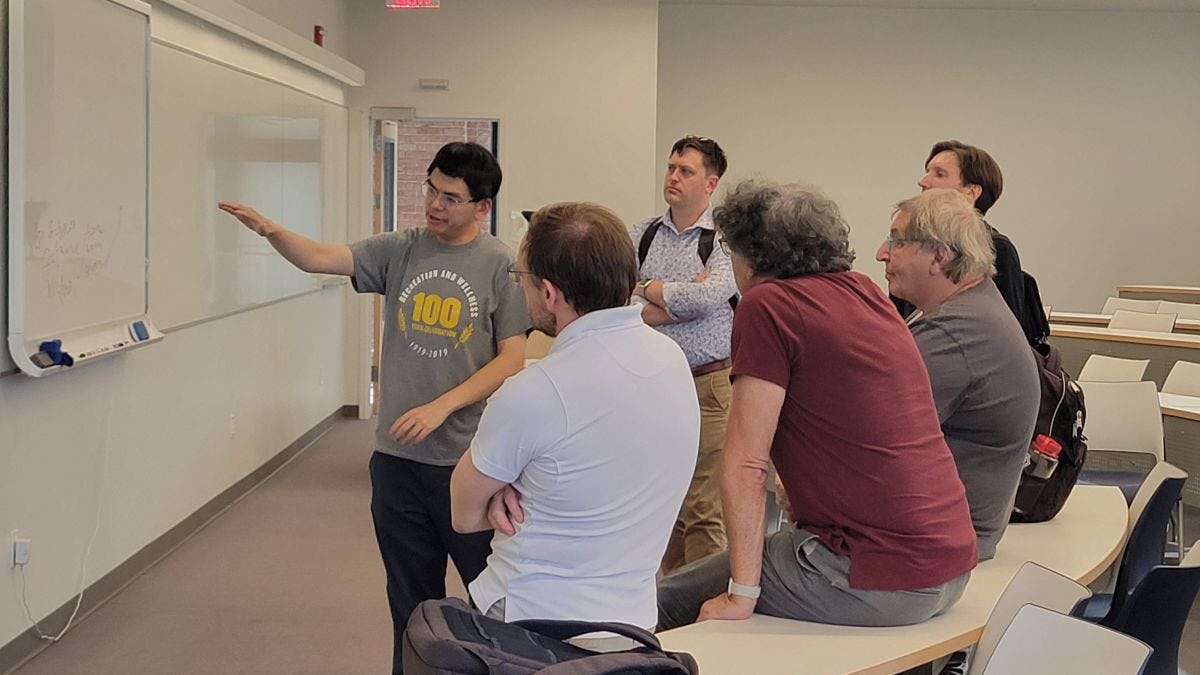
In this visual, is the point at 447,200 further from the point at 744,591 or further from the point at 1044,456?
the point at 1044,456

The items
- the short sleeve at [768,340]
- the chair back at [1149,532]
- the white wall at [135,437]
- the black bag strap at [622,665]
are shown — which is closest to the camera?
the black bag strap at [622,665]

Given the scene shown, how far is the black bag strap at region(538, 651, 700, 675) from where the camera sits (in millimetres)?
1933

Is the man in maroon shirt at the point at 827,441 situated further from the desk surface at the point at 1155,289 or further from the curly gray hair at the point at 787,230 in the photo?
the desk surface at the point at 1155,289

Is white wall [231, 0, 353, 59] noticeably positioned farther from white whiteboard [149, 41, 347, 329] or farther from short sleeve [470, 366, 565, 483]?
short sleeve [470, 366, 565, 483]

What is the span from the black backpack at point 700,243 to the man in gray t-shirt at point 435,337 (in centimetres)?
80

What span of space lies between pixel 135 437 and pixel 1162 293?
30.9 ft

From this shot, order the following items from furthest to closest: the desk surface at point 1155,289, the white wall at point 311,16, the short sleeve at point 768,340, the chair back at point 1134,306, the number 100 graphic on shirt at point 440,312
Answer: the desk surface at point 1155,289
the chair back at point 1134,306
the white wall at point 311,16
the number 100 graphic on shirt at point 440,312
the short sleeve at point 768,340

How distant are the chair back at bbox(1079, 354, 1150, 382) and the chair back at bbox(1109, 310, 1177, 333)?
2.35m

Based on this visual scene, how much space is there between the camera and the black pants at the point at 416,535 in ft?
11.5

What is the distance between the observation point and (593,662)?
77.1 inches

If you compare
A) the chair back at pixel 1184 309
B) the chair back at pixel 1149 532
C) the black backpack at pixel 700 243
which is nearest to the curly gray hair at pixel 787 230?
the chair back at pixel 1149 532

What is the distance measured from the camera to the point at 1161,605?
273 cm

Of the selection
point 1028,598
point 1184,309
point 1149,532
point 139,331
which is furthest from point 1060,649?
point 1184,309

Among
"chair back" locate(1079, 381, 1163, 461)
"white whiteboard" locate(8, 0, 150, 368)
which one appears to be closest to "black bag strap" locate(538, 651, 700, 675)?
"white whiteboard" locate(8, 0, 150, 368)
